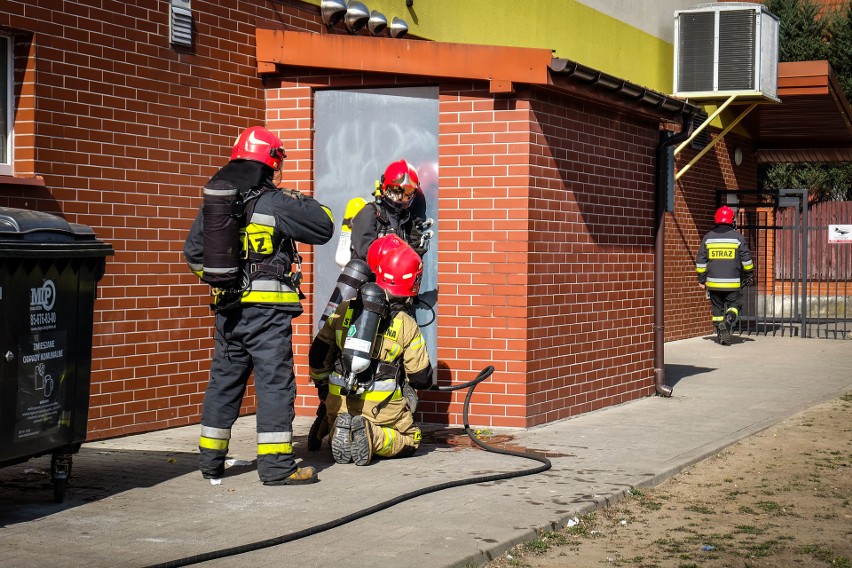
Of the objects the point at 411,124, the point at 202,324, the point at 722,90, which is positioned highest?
the point at 722,90

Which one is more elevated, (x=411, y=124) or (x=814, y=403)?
(x=411, y=124)

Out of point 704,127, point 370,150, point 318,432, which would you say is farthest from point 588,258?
point 704,127

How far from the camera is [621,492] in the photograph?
7223mm

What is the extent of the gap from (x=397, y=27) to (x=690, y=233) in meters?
9.24

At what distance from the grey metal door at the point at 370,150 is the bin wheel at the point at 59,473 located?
3917 mm

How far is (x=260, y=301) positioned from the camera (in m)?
7.11

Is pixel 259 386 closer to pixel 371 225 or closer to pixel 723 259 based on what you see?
pixel 371 225

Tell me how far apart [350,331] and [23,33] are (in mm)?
3150

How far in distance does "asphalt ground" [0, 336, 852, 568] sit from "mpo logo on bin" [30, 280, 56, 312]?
111cm

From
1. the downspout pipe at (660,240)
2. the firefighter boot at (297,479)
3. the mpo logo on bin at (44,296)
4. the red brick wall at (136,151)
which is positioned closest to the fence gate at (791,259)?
the downspout pipe at (660,240)

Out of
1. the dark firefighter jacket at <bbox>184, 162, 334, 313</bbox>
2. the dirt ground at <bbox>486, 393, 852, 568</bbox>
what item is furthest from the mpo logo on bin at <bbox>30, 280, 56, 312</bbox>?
the dirt ground at <bbox>486, 393, 852, 568</bbox>

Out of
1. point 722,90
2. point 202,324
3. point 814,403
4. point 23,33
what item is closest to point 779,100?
point 722,90

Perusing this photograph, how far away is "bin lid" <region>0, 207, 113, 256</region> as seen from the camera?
240 inches

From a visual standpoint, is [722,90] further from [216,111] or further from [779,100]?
[216,111]
